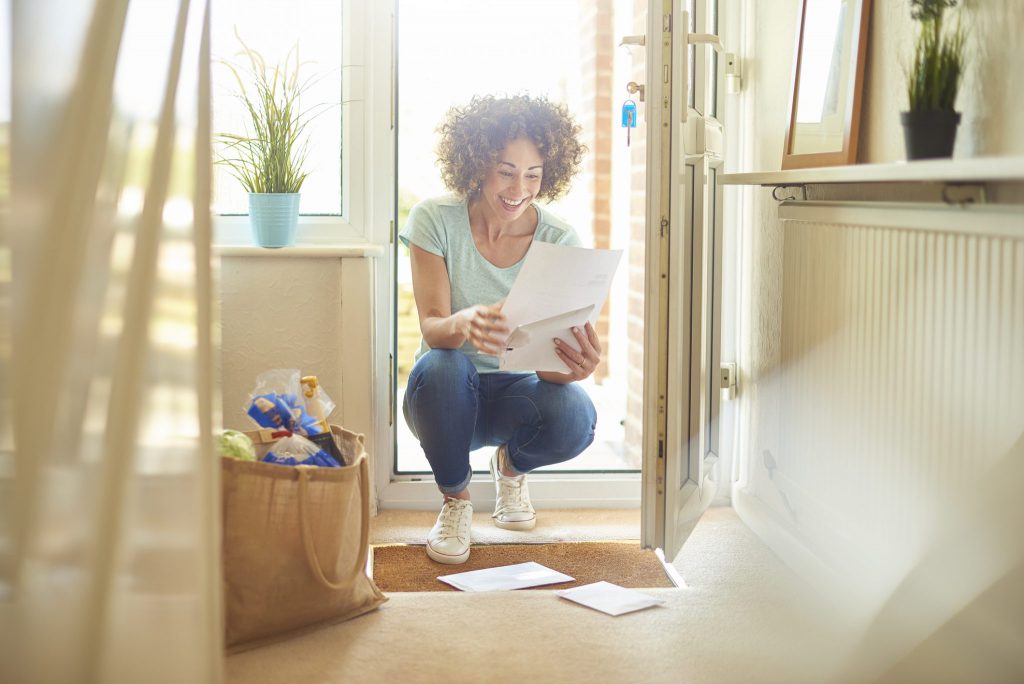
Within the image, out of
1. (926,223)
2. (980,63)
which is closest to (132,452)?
(926,223)

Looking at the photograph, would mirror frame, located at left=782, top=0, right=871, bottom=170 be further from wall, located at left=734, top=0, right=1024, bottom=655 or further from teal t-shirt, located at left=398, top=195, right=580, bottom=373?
teal t-shirt, located at left=398, top=195, right=580, bottom=373

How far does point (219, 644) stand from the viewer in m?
1.18

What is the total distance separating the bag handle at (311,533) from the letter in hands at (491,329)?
1.45 ft

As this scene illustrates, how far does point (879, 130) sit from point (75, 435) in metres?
1.52

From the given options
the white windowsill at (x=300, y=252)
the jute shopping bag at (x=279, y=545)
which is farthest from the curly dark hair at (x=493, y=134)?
the jute shopping bag at (x=279, y=545)

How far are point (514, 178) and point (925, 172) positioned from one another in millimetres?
1173

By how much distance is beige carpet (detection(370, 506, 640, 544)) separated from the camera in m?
2.54

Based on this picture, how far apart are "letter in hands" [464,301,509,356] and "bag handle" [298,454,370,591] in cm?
44

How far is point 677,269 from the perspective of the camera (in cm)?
211

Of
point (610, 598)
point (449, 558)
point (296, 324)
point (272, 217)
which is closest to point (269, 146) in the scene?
point (272, 217)

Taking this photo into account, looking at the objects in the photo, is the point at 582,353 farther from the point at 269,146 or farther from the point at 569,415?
the point at 269,146

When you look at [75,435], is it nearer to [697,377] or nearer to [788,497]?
[697,377]

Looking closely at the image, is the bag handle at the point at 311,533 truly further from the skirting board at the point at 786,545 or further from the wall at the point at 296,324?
the skirting board at the point at 786,545

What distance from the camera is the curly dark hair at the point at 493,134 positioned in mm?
2537
